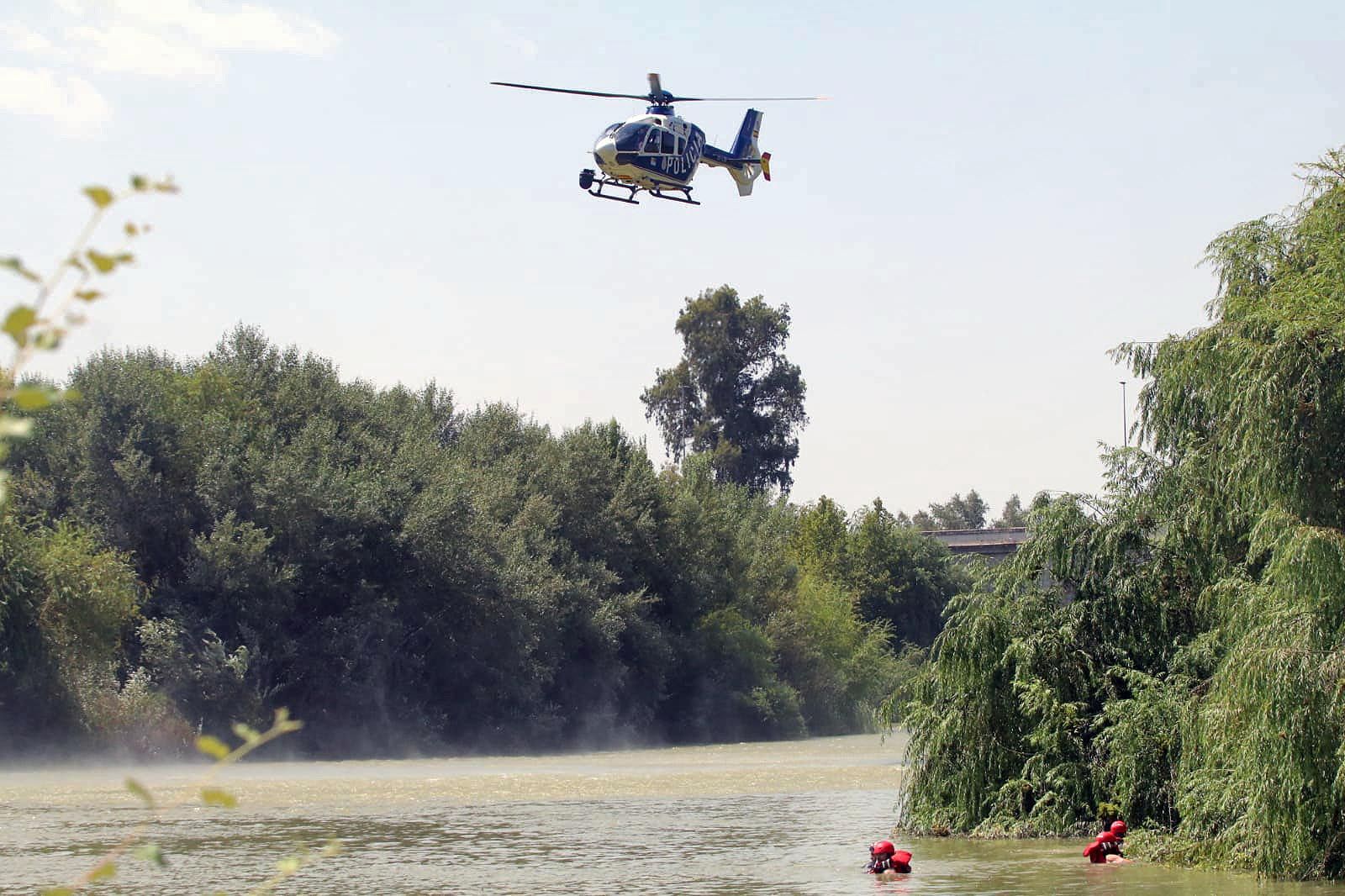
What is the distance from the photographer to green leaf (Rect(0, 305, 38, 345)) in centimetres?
247

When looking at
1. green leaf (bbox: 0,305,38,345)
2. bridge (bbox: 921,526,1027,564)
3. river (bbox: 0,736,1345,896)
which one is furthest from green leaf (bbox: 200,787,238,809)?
bridge (bbox: 921,526,1027,564)

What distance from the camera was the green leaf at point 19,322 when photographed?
247 centimetres

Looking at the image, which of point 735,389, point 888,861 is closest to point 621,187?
point 888,861

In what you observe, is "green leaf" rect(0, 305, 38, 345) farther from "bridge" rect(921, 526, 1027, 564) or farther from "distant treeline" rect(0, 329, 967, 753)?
"bridge" rect(921, 526, 1027, 564)

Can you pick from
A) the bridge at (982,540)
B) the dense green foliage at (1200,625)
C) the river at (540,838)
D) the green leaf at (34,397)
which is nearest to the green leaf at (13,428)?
the green leaf at (34,397)

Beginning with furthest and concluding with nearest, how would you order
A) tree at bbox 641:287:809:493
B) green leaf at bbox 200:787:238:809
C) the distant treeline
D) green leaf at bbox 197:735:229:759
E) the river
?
tree at bbox 641:287:809:493, the distant treeline, the river, green leaf at bbox 197:735:229:759, green leaf at bbox 200:787:238:809

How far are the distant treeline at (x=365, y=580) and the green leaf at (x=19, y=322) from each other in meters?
46.2

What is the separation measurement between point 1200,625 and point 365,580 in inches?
1453

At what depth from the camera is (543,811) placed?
1292 inches

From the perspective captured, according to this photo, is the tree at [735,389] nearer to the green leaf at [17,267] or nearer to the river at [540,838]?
the river at [540,838]

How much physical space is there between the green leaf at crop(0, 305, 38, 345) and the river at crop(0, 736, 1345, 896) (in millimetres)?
17877

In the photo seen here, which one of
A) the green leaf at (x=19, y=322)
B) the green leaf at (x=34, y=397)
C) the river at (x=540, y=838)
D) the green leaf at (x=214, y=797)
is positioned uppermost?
the green leaf at (x=19, y=322)

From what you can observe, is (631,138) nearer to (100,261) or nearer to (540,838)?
(540,838)

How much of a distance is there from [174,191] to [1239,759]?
17161mm
